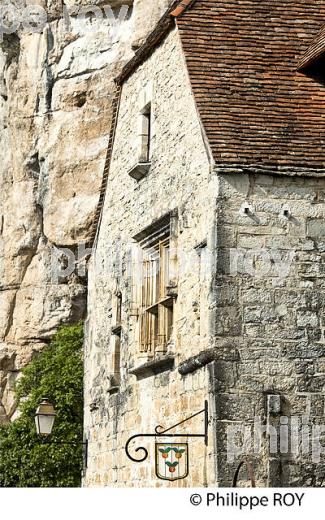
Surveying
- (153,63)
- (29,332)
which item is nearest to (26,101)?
(29,332)

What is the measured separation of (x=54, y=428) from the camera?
2450cm

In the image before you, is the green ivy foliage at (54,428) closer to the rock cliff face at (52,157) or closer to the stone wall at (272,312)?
the rock cliff face at (52,157)

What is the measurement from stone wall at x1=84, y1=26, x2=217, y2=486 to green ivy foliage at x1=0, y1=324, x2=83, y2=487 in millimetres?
8618

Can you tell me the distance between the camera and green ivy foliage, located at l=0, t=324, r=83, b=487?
2455 centimetres

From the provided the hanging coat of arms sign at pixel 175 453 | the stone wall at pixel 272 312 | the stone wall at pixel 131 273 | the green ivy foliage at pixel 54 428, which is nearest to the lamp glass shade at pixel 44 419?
the stone wall at pixel 131 273

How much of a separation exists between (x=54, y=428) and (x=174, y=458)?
41.0 ft

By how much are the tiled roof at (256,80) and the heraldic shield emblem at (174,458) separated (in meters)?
2.86

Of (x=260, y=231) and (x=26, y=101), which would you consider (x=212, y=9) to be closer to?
(x=260, y=231)

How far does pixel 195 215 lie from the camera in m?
12.7

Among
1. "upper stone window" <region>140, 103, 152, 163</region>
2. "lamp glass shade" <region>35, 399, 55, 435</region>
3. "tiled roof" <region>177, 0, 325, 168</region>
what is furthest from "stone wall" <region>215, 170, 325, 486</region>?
"lamp glass shade" <region>35, 399, 55, 435</region>

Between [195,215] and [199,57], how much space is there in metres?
1.86

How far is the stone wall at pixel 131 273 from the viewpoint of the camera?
40.5 feet

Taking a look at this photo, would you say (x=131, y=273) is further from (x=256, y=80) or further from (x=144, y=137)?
(x=256, y=80)

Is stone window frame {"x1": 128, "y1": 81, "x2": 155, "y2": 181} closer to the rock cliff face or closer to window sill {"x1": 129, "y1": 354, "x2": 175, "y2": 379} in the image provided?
window sill {"x1": 129, "y1": 354, "x2": 175, "y2": 379}
